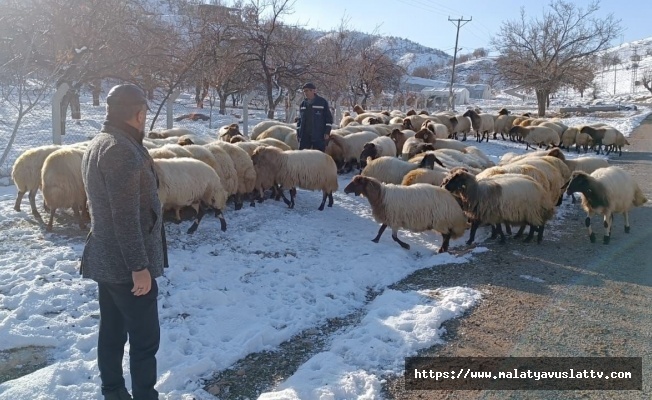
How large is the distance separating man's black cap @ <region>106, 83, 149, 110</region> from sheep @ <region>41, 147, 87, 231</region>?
4.22 m

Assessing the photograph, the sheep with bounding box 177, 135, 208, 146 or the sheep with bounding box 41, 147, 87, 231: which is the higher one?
the sheep with bounding box 177, 135, 208, 146

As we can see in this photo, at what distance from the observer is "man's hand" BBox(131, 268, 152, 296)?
2.78m

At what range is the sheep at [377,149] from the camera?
38.1 feet

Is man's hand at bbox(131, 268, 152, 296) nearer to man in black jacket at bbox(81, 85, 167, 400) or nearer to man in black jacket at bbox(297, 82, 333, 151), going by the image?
man in black jacket at bbox(81, 85, 167, 400)

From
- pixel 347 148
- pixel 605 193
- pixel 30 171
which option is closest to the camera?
pixel 30 171

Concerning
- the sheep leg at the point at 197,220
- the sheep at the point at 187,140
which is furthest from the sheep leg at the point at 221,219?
the sheep at the point at 187,140

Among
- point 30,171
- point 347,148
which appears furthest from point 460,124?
point 30,171

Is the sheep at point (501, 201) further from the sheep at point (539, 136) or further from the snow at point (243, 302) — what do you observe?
the sheep at point (539, 136)

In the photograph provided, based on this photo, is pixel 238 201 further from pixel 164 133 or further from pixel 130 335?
pixel 130 335

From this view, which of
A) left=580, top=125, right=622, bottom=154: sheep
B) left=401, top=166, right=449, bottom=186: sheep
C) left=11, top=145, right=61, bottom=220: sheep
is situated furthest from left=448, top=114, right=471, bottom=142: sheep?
left=11, top=145, right=61, bottom=220: sheep

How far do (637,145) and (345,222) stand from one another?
19.3 meters

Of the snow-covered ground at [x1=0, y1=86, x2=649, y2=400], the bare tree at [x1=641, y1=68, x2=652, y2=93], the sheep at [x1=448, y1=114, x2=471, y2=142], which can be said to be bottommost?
the snow-covered ground at [x1=0, y1=86, x2=649, y2=400]

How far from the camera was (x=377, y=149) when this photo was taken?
11867 millimetres

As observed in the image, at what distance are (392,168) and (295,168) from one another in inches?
77.2
